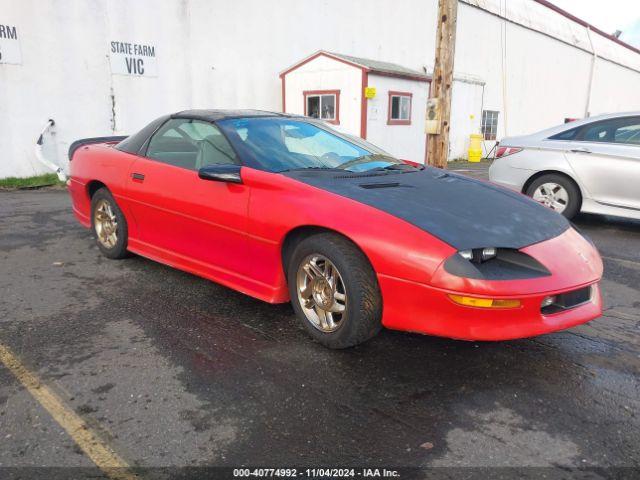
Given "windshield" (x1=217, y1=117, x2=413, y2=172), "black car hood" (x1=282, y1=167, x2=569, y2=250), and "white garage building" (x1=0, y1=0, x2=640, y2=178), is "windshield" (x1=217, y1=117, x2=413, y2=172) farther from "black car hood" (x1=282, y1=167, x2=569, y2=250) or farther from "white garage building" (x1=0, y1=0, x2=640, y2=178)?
"white garage building" (x1=0, y1=0, x2=640, y2=178)

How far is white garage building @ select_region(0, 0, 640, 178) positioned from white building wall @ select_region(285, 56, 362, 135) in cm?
5

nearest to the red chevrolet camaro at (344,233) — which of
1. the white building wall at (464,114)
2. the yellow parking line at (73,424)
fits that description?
the yellow parking line at (73,424)

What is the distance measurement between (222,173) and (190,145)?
0.75 meters

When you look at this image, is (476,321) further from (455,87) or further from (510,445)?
(455,87)

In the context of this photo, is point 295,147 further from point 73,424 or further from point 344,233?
point 73,424

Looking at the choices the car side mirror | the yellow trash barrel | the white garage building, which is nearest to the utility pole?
the white garage building

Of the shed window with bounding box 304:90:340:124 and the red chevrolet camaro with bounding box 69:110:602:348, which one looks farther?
the shed window with bounding box 304:90:340:124

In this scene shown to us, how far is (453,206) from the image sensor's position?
2863 millimetres

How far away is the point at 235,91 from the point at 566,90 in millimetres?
21252

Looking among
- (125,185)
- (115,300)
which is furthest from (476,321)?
(125,185)

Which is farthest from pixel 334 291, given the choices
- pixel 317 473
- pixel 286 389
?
pixel 317 473

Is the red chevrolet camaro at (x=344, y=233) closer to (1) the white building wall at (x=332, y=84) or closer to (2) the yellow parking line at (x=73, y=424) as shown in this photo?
(2) the yellow parking line at (x=73, y=424)

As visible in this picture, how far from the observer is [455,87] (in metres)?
17.7

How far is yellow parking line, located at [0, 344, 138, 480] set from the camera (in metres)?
1.96
